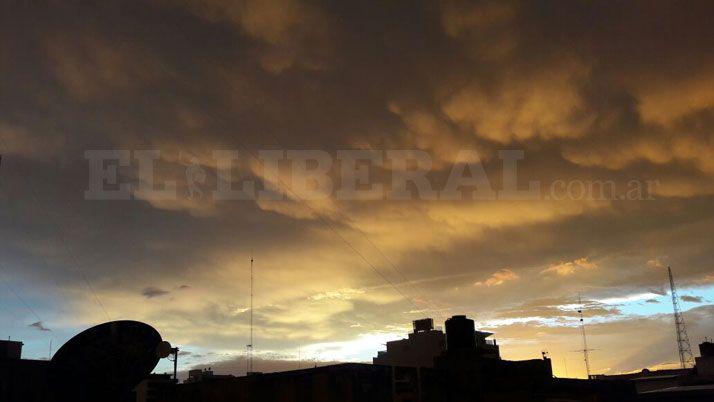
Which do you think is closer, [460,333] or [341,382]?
[341,382]

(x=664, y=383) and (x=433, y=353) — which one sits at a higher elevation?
(x=433, y=353)

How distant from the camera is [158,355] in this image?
44.5 meters

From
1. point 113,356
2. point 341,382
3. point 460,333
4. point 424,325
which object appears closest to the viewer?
point 341,382

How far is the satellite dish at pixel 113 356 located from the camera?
45.9 m

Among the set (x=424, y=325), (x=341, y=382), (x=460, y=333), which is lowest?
(x=341, y=382)

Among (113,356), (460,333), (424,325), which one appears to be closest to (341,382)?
(460,333)

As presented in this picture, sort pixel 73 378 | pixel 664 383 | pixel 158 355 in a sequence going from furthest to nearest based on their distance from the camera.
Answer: pixel 664 383 → pixel 73 378 → pixel 158 355

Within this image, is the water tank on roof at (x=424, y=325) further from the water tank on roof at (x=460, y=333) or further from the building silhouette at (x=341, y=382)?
the water tank on roof at (x=460, y=333)

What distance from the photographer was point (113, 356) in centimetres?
4653

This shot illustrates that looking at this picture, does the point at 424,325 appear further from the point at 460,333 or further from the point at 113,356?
the point at 113,356

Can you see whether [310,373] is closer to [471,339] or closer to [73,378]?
[471,339]

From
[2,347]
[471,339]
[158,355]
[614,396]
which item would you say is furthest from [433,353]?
[2,347]

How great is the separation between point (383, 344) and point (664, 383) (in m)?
50.1

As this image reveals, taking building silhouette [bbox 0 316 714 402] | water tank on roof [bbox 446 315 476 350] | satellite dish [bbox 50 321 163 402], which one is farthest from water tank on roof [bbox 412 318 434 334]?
satellite dish [bbox 50 321 163 402]
